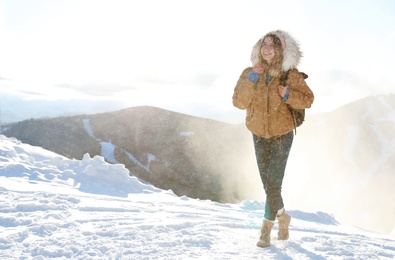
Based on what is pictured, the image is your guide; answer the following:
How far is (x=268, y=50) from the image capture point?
4.20 metres

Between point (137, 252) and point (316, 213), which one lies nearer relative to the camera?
point (137, 252)

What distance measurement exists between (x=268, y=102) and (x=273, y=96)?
9cm

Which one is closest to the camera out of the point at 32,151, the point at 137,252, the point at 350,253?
the point at 137,252

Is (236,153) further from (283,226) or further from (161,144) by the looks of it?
(283,226)

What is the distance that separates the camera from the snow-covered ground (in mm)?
3664

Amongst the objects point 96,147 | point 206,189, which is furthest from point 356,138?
point 96,147

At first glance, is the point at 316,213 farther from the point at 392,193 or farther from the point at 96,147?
the point at 392,193

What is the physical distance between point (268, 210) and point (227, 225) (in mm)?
914

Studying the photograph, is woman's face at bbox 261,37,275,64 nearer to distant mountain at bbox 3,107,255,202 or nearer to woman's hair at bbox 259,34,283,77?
woman's hair at bbox 259,34,283,77

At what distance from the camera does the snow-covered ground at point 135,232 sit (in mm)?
3664

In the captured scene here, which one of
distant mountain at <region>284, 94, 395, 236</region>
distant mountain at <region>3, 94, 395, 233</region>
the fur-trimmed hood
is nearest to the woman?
the fur-trimmed hood

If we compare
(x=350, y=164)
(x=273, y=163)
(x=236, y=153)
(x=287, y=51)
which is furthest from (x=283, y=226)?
(x=350, y=164)

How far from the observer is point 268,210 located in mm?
4414

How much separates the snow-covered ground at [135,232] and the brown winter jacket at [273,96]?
4.40 ft
